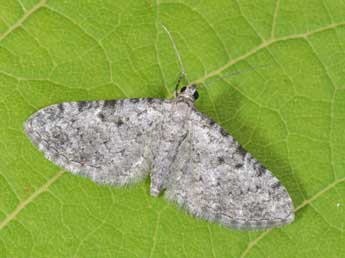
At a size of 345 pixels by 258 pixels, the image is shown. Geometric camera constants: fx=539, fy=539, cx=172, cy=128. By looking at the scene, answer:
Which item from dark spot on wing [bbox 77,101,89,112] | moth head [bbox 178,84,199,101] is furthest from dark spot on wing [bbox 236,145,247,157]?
dark spot on wing [bbox 77,101,89,112]

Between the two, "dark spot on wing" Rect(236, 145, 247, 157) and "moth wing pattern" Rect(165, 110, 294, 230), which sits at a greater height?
"dark spot on wing" Rect(236, 145, 247, 157)

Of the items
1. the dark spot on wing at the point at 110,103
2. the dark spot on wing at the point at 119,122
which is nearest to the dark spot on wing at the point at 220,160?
the dark spot on wing at the point at 119,122

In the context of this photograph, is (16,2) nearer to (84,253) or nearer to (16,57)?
(16,57)

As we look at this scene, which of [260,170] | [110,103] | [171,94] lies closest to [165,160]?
[171,94]

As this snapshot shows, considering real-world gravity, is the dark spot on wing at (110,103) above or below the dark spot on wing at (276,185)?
below

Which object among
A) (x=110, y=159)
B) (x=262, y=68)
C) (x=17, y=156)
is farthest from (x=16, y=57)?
(x=262, y=68)

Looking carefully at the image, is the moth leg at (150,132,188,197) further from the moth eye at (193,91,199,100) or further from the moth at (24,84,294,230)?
the moth eye at (193,91,199,100)

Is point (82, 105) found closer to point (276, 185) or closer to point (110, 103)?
point (110, 103)

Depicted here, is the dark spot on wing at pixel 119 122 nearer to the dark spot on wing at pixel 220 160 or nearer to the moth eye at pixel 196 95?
the moth eye at pixel 196 95
